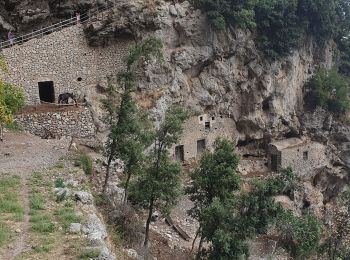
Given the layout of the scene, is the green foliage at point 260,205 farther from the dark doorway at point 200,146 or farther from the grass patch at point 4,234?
the dark doorway at point 200,146

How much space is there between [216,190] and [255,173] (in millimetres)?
17306

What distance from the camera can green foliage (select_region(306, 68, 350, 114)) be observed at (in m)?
36.2

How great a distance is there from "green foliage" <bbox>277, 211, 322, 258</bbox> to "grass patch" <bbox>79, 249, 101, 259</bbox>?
13.4 metres

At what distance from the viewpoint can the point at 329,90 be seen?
36688 mm

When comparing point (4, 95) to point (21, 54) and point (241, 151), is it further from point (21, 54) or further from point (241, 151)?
point (241, 151)

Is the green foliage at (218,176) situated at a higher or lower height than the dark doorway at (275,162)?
higher

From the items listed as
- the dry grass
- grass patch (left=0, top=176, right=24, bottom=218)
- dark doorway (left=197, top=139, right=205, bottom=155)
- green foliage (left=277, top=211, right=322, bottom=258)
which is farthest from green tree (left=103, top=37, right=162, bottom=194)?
dark doorway (left=197, top=139, right=205, bottom=155)

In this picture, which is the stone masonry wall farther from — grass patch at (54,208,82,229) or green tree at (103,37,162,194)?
grass patch at (54,208,82,229)

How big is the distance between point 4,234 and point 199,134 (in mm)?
20926

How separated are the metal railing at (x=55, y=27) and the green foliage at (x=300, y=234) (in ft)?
52.0

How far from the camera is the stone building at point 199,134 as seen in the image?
30.7m

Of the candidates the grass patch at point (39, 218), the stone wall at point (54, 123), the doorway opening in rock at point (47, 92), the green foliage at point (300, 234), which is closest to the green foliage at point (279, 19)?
the doorway opening in rock at point (47, 92)

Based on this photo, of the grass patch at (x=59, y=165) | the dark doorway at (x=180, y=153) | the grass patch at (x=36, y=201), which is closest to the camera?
the grass patch at (x=36, y=201)

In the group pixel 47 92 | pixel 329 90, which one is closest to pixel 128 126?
pixel 47 92
